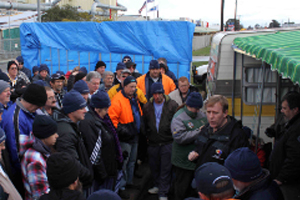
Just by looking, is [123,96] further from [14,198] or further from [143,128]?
[14,198]

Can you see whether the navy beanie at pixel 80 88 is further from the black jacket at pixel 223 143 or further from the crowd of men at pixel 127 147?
the black jacket at pixel 223 143

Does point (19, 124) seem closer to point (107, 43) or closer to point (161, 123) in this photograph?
point (161, 123)

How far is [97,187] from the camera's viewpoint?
12.5 ft

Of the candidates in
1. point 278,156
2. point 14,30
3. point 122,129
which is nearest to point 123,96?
point 122,129

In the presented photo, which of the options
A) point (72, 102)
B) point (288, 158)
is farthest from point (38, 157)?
point (288, 158)

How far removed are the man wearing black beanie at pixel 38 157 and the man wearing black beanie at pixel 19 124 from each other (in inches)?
6.9

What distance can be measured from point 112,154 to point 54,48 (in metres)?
9.62

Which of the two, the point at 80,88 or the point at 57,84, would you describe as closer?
the point at 80,88

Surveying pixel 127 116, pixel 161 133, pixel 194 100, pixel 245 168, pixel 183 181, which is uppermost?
pixel 194 100

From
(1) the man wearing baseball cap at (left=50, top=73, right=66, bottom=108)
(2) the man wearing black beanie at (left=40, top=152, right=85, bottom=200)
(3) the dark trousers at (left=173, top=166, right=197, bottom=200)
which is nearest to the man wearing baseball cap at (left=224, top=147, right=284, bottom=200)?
(2) the man wearing black beanie at (left=40, top=152, right=85, bottom=200)

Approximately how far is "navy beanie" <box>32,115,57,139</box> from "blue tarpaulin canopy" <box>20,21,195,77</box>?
8121 mm

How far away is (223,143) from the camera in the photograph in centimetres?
330

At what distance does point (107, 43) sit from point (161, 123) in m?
7.33

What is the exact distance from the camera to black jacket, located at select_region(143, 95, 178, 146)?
5.02 m
